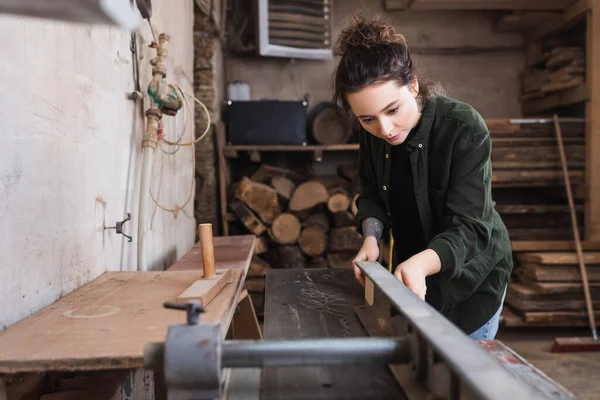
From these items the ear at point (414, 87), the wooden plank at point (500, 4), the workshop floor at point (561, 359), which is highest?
the wooden plank at point (500, 4)

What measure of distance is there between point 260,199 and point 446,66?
2.41 meters

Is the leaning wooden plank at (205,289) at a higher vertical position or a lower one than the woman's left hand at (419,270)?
lower

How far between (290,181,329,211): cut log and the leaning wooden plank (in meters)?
2.43

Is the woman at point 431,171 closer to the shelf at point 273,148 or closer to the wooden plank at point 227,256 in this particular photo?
the wooden plank at point 227,256

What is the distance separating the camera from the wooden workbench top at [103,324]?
2.56 ft

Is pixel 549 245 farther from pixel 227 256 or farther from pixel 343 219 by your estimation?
pixel 227 256

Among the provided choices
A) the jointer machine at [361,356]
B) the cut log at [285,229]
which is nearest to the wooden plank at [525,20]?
the cut log at [285,229]

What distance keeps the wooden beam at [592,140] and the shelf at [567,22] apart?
92 mm

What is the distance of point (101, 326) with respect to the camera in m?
0.93

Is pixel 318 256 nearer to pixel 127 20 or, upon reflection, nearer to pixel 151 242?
pixel 151 242

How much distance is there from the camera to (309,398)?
75 cm

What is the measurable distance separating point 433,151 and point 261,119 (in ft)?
8.44

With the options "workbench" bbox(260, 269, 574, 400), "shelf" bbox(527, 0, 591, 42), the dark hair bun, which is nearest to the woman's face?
the dark hair bun

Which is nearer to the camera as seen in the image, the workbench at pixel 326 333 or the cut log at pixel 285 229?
the workbench at pixel 326 333
